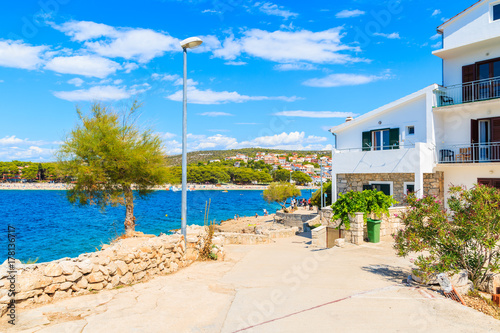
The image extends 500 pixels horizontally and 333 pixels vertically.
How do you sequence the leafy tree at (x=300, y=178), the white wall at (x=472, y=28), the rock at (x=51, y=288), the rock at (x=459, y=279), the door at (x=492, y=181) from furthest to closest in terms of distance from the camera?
the leafy tree at (x=300, y=178) → the white wall at (x=472, y=28) → the door at (x=492, y=181) → the rock at (x=459, y=279) → the rock at (x=51, y=288)

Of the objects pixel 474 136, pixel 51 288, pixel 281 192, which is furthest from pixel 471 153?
pixel 281 192

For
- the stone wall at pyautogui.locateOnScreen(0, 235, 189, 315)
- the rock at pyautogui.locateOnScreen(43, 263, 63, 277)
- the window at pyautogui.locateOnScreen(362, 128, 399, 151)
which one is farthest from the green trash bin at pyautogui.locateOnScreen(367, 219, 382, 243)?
the rock at pyautogui.locateOnScreen(43, 263, 63, 277)

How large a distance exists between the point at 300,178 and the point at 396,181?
13858 centimetres

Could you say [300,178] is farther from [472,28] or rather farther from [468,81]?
[472,28]

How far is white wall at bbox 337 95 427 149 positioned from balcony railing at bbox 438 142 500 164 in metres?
1.48

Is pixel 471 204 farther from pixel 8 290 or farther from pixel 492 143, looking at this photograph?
pixel 492 143

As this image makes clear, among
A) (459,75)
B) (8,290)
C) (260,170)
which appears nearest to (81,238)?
(8,290)

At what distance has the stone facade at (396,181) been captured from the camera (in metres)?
19.5

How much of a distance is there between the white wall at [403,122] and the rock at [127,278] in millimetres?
17412

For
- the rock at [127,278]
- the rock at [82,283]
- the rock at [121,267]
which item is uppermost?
the rock at [121,267]

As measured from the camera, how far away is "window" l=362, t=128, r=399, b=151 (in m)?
20.8

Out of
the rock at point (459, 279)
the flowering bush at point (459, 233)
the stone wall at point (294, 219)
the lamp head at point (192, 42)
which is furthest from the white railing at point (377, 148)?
the lamp head at point (192, 42)

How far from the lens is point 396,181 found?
20.3m

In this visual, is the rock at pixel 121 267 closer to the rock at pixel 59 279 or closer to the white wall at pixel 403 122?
the rock at pixel 59 279
